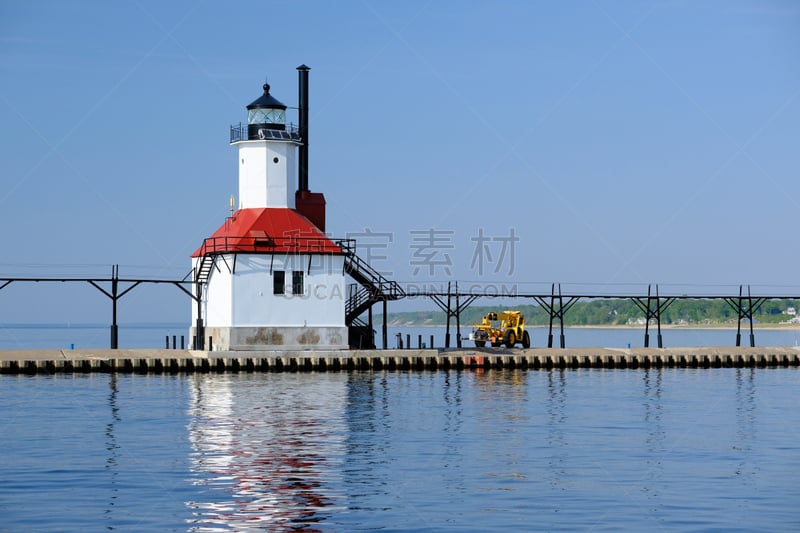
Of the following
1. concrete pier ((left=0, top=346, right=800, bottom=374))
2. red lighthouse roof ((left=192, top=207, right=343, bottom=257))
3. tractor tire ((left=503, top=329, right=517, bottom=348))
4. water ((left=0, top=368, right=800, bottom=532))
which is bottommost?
water ((left=0, top=368, right=800, bottom=532))

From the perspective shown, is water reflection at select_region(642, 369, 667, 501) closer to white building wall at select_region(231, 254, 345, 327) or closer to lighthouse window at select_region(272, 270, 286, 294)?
white building wall at select_region(231, 254, 345, 327)

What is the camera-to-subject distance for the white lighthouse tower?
201ft

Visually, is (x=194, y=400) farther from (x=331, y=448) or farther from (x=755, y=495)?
(x=755, y=495)

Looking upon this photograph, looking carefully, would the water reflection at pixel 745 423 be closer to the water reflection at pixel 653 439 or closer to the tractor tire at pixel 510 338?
the water reflection at pixel 653 439

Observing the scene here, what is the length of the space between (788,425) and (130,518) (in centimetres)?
2464

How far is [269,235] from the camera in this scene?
205 feet

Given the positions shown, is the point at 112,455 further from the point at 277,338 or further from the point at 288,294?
the point at 288,294

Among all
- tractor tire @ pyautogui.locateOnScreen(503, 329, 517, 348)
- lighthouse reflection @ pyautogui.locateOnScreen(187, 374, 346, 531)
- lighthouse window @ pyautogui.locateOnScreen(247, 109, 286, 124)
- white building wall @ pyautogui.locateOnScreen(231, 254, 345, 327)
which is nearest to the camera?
lighthouse reflection @ pyautogui.locateOnScreen(187, 374, 346, 531)

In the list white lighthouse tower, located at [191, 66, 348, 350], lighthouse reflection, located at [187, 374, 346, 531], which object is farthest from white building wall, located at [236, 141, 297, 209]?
lighthouse reflection, located at [187, 374, 346, 531]

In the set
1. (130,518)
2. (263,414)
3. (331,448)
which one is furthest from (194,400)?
(130,518)

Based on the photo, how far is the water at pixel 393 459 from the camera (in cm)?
2306

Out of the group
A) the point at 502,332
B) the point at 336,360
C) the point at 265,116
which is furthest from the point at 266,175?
the point at 502,332

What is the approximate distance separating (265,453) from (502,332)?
4297 cm

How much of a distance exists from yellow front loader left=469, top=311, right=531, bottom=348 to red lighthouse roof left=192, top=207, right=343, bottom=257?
13127 mm
